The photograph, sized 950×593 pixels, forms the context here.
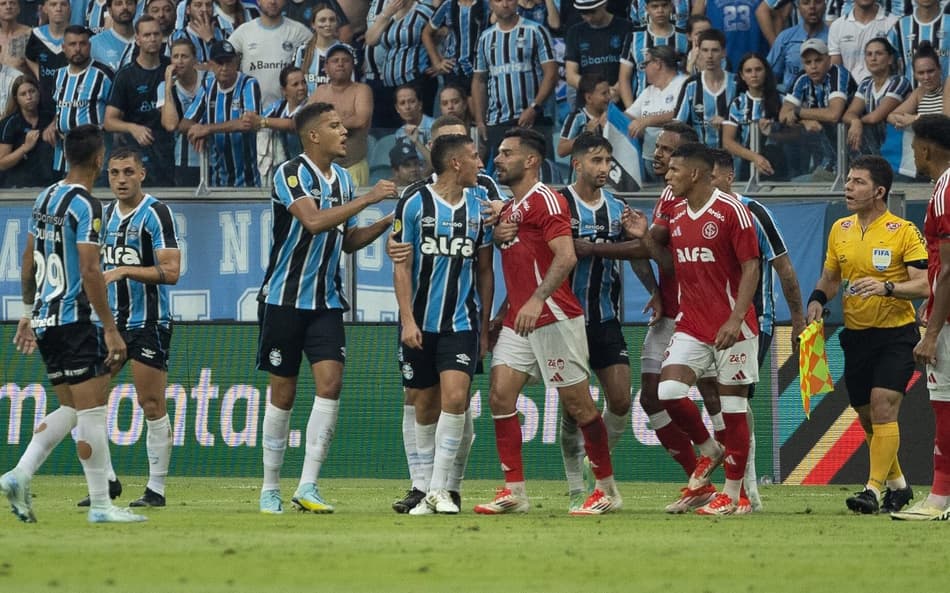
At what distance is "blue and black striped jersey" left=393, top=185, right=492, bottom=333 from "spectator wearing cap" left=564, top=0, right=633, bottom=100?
7.67 m

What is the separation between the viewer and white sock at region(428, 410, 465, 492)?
10672 millimetres

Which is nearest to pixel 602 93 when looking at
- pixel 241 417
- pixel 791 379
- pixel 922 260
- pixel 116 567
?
pixel 791 379

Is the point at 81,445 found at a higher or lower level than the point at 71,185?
lower

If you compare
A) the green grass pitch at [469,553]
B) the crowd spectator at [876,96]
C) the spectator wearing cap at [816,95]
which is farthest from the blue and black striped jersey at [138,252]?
→ the crowd spectator at [876,96]

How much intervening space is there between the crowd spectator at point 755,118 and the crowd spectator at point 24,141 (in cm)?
760

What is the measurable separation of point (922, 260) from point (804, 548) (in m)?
3.53

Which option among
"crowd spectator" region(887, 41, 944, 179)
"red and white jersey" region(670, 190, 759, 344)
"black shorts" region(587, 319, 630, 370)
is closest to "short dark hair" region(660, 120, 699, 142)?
"red and white jersey" region(670, 190, 759, 344)

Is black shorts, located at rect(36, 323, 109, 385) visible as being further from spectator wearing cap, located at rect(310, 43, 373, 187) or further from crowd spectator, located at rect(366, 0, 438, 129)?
crowd spectator, located at rect(366, 0, 438, 129)

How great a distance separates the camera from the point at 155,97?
61.5 feet

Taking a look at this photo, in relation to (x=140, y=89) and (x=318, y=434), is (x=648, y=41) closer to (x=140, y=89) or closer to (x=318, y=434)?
(x=140, y=89)

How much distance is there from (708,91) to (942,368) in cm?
740

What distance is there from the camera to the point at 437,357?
35.4 feet

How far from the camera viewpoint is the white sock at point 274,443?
Result: 424 inches

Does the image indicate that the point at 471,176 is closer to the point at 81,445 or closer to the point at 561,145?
the point at 81,445
